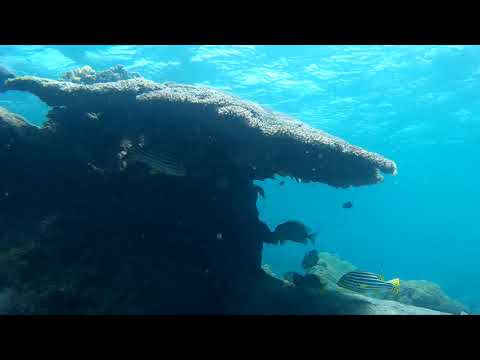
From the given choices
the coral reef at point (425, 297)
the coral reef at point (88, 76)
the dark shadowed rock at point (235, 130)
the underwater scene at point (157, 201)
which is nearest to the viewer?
the underwater scene at point (157, 201)

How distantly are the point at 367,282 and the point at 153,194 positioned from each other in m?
Answer: 5.09

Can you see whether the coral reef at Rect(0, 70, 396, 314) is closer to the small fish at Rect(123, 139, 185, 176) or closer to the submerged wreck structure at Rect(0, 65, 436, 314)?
the submerged wreck structure at Rect(0, 65, 436, 314)

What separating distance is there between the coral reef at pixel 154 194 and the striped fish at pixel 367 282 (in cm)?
36

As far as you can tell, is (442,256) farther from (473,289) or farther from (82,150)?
(82,150)

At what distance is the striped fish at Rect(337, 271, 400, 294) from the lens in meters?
7.05

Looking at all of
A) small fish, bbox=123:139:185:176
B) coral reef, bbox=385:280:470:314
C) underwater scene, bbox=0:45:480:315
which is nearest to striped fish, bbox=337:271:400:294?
underwater scene, bbox=0:45:480:315

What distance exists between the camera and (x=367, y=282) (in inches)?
280

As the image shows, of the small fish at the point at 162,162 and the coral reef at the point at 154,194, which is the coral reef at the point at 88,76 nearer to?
the coral reef at the point at 154,194

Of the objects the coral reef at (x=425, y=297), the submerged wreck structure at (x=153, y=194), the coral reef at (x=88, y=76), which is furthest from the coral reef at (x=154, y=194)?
the coral reef at (x=425, y=297)

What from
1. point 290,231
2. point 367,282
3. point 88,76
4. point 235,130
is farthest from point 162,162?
point 88,76

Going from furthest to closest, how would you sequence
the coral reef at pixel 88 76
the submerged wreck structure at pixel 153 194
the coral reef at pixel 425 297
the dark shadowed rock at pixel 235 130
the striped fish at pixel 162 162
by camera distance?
the coral reef at pixel 425 297, the coral reef at pixel 88 76, the dark shadowed rock at pixel 235 130, the submerged wreck structure at pixel 153 194, the striped fish at pixel 162 162

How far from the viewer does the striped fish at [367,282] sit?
7051mm

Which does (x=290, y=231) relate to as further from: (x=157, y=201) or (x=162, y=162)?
(x=162, y=162)

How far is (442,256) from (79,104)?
14731 cm
